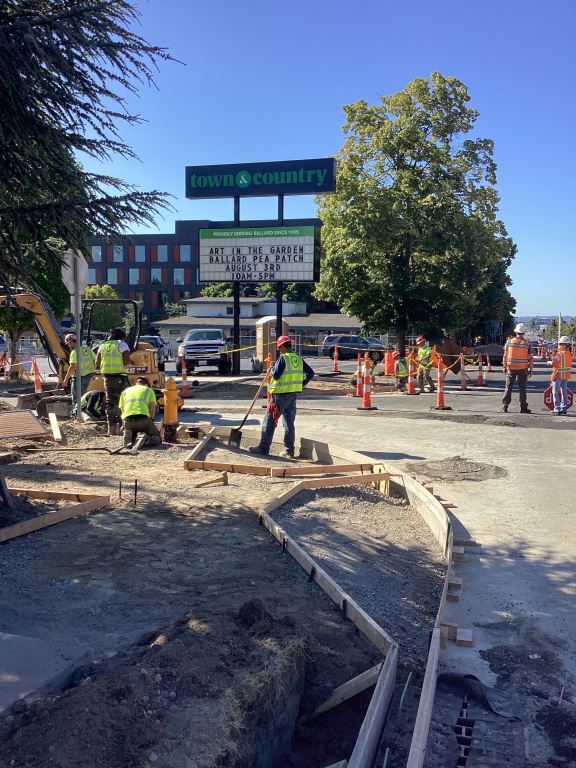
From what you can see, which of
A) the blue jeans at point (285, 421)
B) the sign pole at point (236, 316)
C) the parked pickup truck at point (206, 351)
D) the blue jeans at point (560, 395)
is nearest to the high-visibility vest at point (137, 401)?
the blue jeans at point (285, 421)

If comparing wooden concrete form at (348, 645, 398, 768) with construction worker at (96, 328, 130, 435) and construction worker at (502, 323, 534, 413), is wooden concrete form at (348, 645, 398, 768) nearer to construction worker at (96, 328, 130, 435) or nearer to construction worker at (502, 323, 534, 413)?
construction worker at (96, 328, 130, 435)

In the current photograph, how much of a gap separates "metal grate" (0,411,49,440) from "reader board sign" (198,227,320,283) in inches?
602

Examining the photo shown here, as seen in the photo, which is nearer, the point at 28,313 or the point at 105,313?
the point at 28,313

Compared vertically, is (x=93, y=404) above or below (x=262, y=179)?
below

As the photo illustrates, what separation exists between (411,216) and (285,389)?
16317 millimetres

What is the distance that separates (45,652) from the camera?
3.91 m

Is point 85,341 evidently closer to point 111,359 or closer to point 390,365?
point 111,359

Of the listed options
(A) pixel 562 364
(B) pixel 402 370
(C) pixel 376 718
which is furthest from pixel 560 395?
(C) pixel 376 718

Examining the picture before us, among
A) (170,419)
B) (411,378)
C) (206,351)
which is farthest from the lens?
(206,351)

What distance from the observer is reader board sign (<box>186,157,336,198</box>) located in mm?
24994

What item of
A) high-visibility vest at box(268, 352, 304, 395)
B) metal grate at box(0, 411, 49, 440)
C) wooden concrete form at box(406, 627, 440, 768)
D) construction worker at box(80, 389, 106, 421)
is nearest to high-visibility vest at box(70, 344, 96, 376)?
construction worker at box(80, 389, 106, 421)

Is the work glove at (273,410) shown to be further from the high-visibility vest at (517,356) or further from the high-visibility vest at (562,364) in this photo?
the high-visibility vest at (562,364)

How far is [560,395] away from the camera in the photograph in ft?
54.0

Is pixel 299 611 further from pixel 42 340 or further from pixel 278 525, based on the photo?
pixel 42 340
